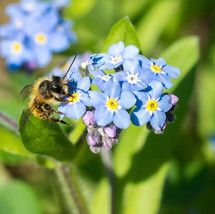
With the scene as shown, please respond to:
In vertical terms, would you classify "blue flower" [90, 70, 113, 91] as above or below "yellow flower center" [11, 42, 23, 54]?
above

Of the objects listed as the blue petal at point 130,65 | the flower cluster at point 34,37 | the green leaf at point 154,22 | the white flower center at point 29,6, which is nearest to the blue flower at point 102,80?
the blue petal at point 130,65

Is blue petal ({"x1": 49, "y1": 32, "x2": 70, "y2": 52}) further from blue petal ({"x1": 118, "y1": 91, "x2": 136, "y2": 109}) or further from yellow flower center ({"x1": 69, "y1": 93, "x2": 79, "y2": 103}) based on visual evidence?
blue petal ({"x1": 118, "y1": 91, "x2": 136, "y2": 109})

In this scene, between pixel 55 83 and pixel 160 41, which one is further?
pixel 160 41

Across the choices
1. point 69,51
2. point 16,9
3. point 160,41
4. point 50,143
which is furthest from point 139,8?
point 50,143

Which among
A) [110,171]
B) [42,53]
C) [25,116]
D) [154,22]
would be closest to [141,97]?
[25,116]

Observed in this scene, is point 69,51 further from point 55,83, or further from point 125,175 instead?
point 55,83

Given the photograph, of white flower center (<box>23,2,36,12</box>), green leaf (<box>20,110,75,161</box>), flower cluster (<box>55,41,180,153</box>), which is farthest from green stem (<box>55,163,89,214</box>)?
white flower center (<box>23,2,36,12</box>)

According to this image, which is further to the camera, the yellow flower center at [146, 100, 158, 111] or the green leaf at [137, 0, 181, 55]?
the green leaf at [137, 0, 181, 55]
